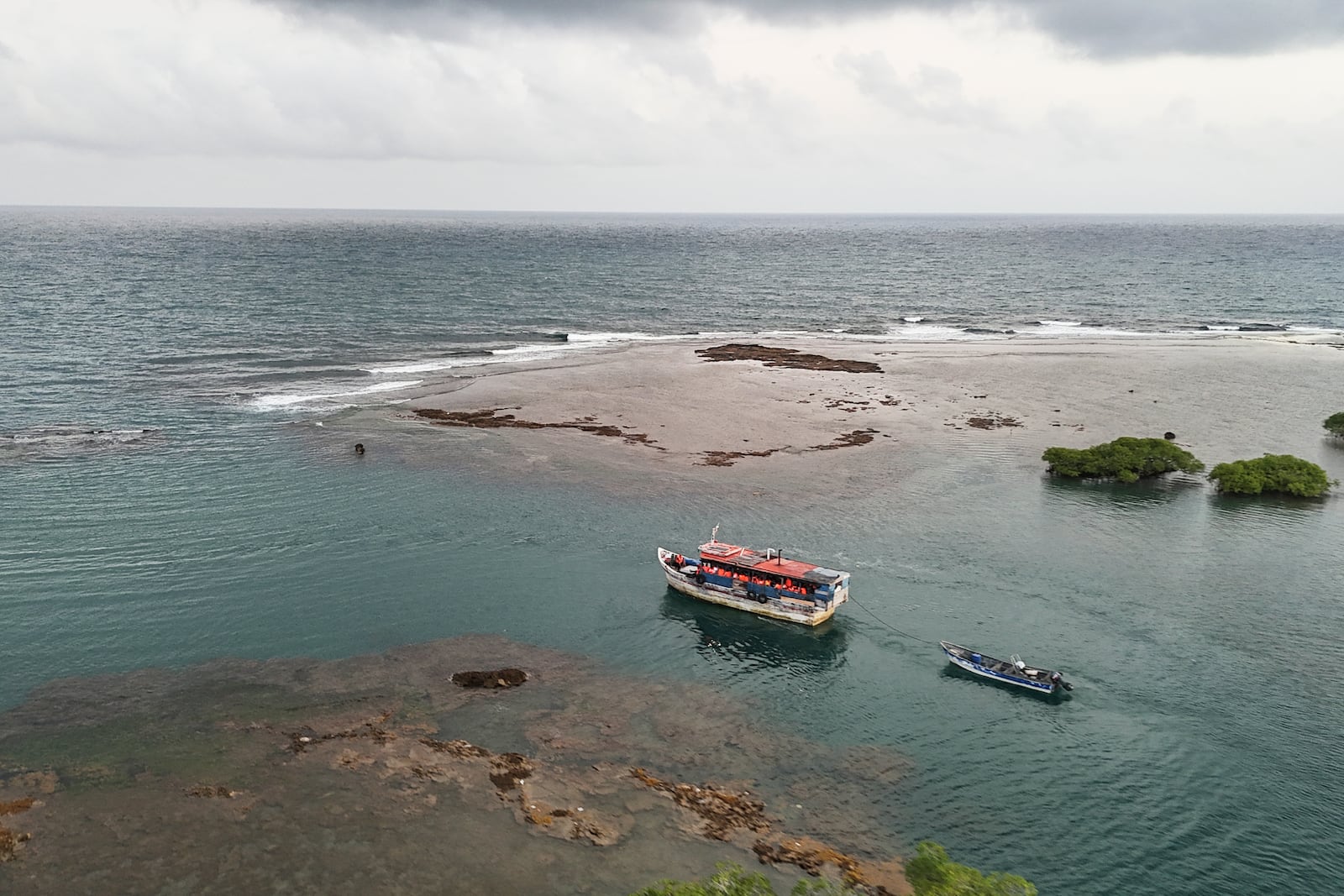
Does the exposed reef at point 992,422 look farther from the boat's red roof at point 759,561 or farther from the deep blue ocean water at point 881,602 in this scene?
the boat's red roof at point 759,561

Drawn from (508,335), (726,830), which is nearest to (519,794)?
(726,830)

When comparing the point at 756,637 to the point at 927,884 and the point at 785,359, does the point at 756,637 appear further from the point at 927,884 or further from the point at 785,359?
the point at 785,359

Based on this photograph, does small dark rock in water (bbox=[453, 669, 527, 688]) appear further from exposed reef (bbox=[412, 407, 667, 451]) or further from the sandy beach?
exposed reef (bbox=[412, 407, 667, 451])

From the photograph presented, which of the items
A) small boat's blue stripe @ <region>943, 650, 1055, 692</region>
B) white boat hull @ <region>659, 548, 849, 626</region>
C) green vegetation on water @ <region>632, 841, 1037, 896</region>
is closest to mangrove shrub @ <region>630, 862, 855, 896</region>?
green vegetation on water @ <region>632, 841, 1037, 896</region>

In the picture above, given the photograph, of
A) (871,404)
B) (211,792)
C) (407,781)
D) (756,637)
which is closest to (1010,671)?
(756,637)

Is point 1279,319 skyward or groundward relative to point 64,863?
skyward

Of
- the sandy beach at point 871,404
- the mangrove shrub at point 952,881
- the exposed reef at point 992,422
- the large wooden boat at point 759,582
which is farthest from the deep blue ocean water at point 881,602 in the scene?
the mangrove shrub at point 952,881

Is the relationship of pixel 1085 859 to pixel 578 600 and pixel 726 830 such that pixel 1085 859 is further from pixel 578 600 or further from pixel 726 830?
pixel 578 600
